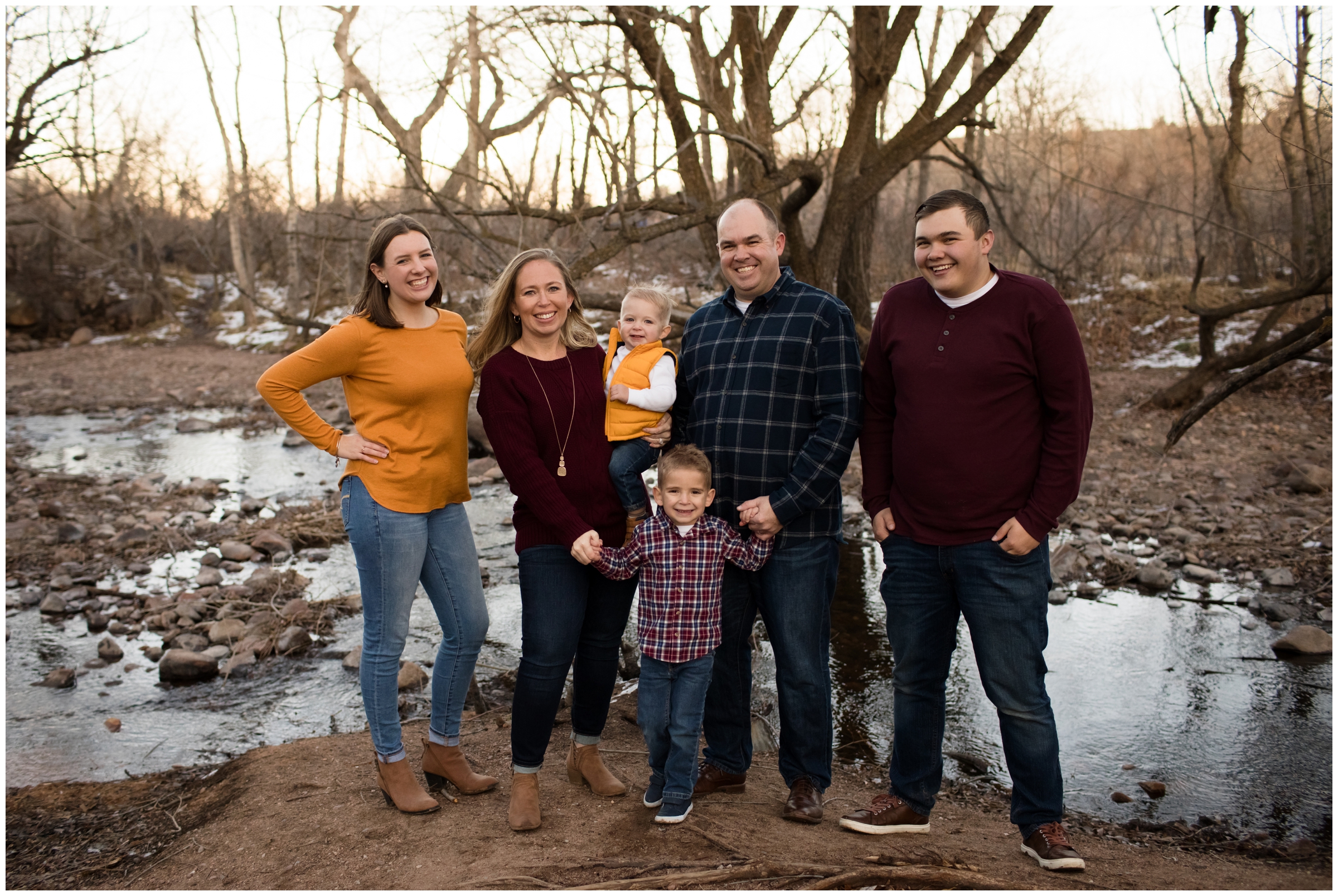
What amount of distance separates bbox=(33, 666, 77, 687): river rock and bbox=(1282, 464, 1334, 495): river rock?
1004cm

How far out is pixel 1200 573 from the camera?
23.5 feet

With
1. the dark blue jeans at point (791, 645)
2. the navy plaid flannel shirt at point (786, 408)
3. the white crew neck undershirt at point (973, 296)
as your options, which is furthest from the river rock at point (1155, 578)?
the white crew neck undershirt at point (973, 296)

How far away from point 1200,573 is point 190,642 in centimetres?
728

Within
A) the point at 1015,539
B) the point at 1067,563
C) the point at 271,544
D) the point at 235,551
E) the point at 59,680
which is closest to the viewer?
the point at 1015,539

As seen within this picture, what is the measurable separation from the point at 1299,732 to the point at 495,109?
7.38 m

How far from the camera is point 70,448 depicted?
1323cm

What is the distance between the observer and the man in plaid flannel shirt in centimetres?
326

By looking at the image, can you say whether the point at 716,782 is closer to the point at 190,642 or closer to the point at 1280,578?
the point at 190,642

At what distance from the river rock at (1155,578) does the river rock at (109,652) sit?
7220 mm

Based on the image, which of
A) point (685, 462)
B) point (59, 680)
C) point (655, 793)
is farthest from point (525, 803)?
point (59, 680)

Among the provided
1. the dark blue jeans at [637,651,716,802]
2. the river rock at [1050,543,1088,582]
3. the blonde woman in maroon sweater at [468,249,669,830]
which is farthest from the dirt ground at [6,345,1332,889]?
the river rock at [1050,543,1088,582]

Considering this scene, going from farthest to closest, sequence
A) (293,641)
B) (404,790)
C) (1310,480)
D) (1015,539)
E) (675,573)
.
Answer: (1310,480)
(293,641)
(404,790)
(675,573)
(1015,539)

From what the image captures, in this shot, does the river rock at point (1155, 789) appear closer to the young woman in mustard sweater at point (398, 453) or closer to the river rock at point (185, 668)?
the young woman in mustard sweater at point (398, 453)

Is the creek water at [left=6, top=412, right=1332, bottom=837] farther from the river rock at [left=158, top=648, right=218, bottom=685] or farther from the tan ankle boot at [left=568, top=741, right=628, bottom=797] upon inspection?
the tan ankle boot at [left=568, top=741, right=628, bottom=797]
